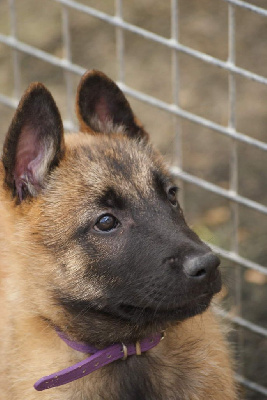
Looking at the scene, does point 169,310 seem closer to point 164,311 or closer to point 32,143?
point 164,311

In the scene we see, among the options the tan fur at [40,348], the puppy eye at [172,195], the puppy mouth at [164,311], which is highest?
the puppy eye at [172,195]

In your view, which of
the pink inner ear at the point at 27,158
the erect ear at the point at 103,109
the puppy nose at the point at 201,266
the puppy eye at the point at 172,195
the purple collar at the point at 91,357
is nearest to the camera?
the puppy nose at the point at 201,266

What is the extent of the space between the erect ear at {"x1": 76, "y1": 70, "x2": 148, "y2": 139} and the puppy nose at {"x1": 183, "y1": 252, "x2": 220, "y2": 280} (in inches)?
47.0

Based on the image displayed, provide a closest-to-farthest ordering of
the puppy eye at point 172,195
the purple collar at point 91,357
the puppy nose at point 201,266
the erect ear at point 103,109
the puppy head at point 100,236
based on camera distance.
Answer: the puppy nose at point 201,266 → the puppy head at point 100,236 → the purple collar at point 91,357 → the puppy eye at point 172,195 → the erect ear at point 103,109

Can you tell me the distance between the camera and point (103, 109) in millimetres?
5172

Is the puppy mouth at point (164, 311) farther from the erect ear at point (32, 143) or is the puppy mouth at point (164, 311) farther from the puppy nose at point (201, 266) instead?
the erect ear at point (32, 143)

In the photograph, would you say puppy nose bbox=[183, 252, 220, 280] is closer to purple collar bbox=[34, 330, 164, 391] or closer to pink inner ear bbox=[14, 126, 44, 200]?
purple collar bbox=[34, 330, 164, 391]

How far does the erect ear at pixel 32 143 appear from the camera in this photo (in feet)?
14.6

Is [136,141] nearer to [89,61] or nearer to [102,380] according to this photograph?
[102,380]

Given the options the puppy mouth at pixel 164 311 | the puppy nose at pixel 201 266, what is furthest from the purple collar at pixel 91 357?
the puppy nose at pixel 201 266

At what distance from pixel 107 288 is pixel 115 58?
4942mm

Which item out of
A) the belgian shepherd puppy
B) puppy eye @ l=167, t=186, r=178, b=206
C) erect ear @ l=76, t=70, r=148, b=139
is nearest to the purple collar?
the belgian shepherd puppy

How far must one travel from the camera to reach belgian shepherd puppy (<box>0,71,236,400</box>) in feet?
14.3

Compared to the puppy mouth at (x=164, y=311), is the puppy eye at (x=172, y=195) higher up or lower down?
higher up
